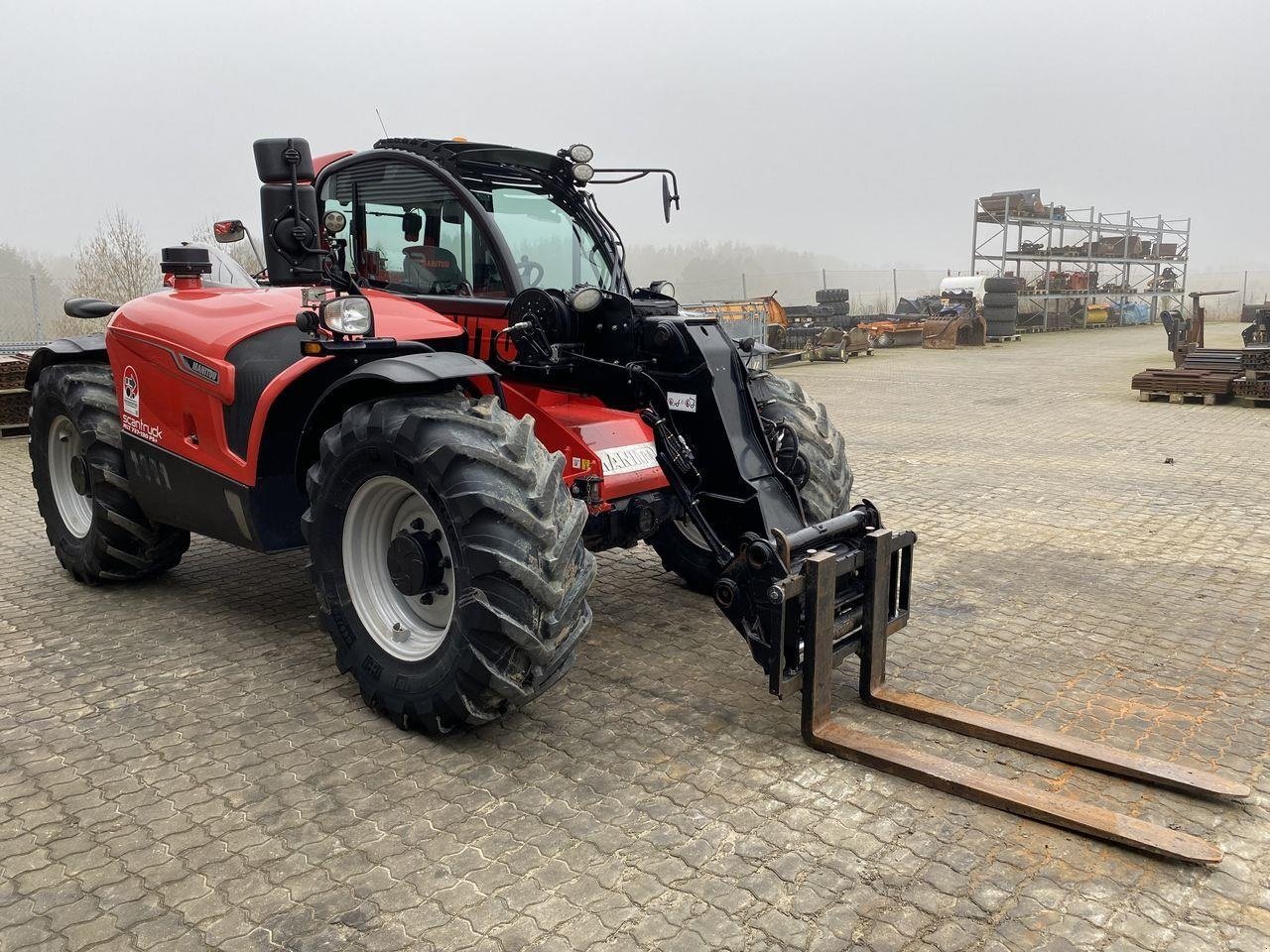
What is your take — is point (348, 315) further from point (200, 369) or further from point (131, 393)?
point (131, 393)

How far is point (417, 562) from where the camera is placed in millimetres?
3922

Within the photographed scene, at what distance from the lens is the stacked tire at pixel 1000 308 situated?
30.2m

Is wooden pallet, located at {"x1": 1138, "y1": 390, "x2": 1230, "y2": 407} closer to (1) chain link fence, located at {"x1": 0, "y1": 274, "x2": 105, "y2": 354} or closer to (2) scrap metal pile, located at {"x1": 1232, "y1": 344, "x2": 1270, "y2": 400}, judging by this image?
(2) scrap metal pile, located at {"x1": 1232, "y1": 344, "x2": 1270, "y2": 400}

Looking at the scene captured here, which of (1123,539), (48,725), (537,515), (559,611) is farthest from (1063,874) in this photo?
(1123,539)

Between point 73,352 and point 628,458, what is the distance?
3.62 metres

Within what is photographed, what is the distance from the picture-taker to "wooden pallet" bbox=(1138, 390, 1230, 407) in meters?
14.7

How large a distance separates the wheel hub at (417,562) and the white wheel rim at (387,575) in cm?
4

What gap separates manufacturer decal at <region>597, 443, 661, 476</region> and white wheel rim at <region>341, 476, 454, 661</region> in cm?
87

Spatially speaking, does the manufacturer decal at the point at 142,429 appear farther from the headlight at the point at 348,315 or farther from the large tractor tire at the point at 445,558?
the headlight at the point at 348,315

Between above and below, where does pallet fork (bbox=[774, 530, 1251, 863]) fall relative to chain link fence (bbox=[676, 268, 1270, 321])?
below

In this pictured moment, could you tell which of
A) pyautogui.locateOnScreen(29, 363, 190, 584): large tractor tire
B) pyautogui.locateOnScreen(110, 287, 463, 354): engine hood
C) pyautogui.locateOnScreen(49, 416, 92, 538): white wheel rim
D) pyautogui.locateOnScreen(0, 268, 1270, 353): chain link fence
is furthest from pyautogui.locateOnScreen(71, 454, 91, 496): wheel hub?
pyautogui.locateOnScreen(0, 268, 1270, 353): chain link fence

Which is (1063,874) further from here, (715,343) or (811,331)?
(811,331)

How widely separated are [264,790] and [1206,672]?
4.23 metres

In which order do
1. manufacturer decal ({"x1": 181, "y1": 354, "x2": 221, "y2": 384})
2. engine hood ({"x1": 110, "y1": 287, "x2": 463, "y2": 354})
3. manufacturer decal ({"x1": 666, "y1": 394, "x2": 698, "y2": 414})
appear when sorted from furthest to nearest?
1. manufacturer decal ({"x1": 181, "y1": 354, "x2": 221, "y2": 384})
2. engine hood ({"x1": 110, "y1": 287, "x2": 463, "y2": 354})
3. manufacturer decal ({"x1": 666, "y1": 394, "x2": 698, "y2": 414})
